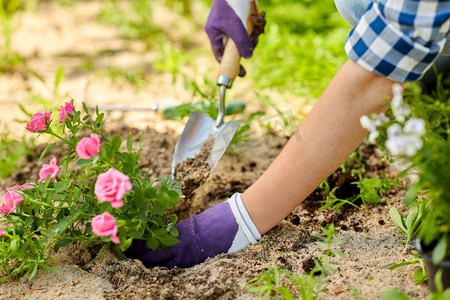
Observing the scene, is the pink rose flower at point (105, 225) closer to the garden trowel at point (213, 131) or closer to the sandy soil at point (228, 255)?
the sandy soil at point (228, 255)

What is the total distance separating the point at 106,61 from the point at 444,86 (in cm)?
158

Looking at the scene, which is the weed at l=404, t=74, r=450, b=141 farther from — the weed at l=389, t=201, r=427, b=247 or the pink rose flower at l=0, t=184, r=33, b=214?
the pink rose flower at l=0, t=184, r=33, b=214

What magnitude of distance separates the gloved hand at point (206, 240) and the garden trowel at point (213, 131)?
25 centimetres

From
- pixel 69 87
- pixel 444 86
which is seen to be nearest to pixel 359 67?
pixel 444 86

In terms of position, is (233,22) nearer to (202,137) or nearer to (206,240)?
(202,137)

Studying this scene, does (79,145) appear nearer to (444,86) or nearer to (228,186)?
(228,186)

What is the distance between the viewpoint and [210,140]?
6.05ft

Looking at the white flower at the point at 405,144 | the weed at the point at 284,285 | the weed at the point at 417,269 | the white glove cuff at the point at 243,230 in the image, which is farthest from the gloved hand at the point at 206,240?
the white flower at the point at 405,144

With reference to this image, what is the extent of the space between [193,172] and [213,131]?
21 centimetres

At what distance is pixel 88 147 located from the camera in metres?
1.28

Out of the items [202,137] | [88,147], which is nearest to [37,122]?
[88,147]

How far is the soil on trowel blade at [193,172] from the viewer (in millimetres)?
1712

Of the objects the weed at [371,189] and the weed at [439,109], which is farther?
the weed at [439,109]

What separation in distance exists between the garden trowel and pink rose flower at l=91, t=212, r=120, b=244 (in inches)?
20.1
